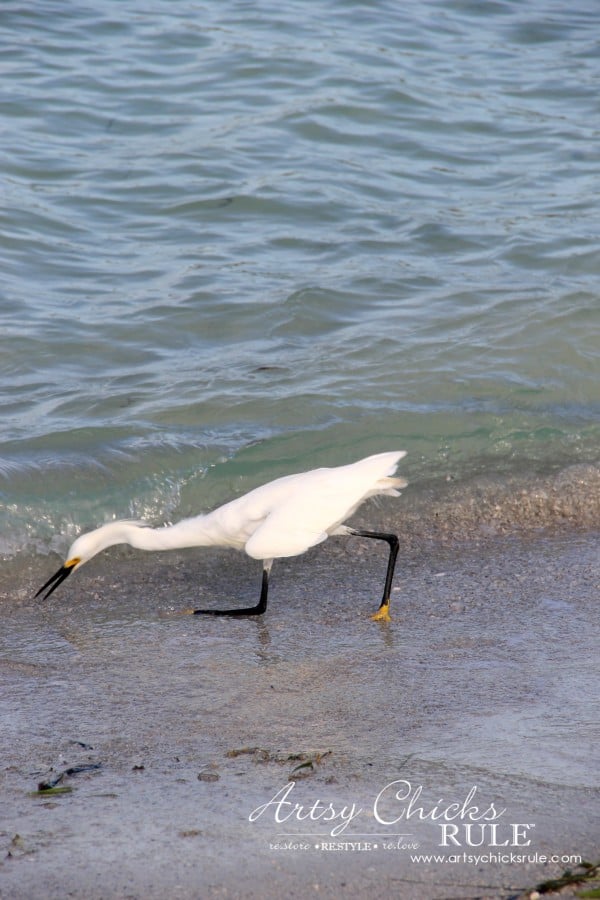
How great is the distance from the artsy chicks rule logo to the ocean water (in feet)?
8.16

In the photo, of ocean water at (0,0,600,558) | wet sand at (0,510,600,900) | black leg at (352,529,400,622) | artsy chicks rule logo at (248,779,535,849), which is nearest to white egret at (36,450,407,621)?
black leg at (352,529,400,622)

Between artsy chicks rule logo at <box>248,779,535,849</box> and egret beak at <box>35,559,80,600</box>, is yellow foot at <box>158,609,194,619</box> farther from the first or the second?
artsy chicks rule logo at <box>248,779,535,849</box>

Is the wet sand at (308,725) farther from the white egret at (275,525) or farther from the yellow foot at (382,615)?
the white egret at (275,525)

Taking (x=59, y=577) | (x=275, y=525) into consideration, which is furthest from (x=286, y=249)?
(x=59, y=577)

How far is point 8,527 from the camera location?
5.23m

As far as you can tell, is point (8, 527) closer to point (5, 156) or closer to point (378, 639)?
point (378, 639)

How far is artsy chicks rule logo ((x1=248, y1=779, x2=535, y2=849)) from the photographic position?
9.51 feet

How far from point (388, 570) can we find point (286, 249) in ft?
15.3

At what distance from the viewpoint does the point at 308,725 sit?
3.65 metres

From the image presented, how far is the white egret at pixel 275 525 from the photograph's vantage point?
4617 mm

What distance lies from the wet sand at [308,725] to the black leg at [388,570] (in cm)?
6

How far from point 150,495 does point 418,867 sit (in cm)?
316

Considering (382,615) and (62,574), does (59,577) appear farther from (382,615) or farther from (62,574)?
(382,615)

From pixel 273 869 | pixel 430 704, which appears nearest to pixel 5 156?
pixel 430 704
